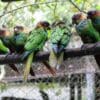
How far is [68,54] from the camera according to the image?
2.47 meters

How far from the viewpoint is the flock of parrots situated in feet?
8.14

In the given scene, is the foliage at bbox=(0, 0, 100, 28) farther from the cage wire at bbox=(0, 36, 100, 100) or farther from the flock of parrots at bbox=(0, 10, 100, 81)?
the flock of parrots at bbox=(0, 10, 100, 81)

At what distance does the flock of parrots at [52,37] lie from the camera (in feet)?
8.14

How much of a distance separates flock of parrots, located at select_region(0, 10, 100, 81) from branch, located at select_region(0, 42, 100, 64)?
1.4 inches

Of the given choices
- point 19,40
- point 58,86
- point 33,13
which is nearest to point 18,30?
point 19,40

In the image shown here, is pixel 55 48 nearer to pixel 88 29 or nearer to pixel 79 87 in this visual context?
pixel 88 29

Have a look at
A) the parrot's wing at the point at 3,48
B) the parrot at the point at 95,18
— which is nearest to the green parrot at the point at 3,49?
the parrot's wing at the point at 3,48

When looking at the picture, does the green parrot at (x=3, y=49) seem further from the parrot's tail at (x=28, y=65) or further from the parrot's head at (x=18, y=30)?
the parrot's tail at (x=28, y=65)

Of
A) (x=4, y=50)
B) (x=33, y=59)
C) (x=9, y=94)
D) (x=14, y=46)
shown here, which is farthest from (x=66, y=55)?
(x=9, y=94)

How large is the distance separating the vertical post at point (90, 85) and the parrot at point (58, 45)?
1.84 feet

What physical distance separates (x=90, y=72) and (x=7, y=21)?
2655 millimetres

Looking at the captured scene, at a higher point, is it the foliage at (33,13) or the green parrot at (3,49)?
the green parrot at (3,49)

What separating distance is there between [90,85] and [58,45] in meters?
0.74

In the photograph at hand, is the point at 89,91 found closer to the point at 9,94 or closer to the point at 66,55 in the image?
the point at 66,55
